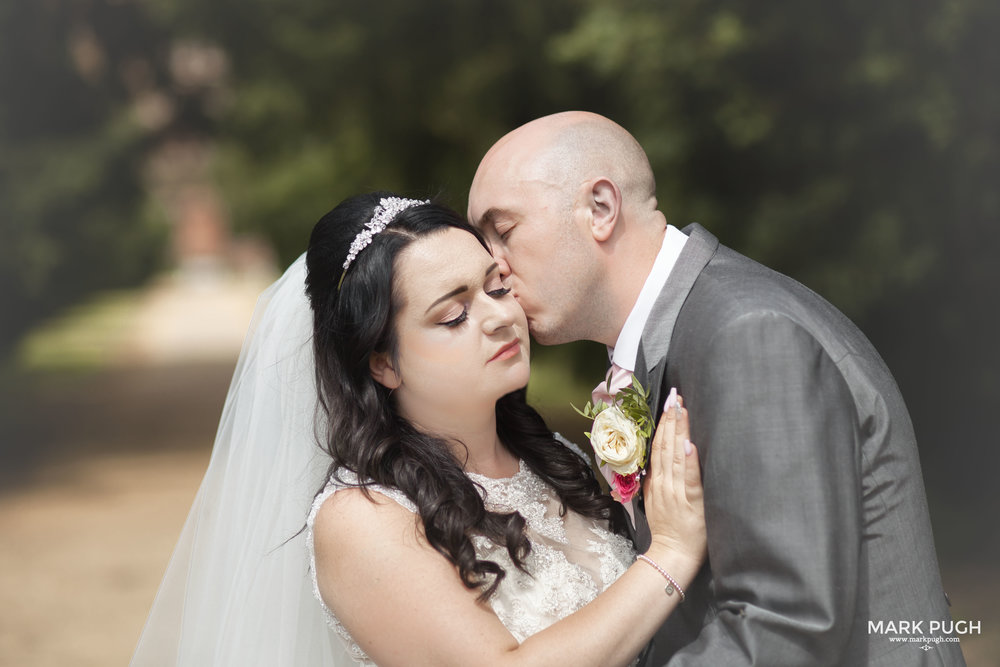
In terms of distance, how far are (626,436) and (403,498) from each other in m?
0.59

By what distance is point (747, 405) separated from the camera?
2.15 meters

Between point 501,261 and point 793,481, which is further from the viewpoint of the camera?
point 501,261

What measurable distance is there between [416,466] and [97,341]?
19408mm

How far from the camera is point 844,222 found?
27.4 ft

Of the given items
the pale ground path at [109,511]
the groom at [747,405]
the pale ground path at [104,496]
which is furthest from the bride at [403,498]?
the pale ground path at [104,496]

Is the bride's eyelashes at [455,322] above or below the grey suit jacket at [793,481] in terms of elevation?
above

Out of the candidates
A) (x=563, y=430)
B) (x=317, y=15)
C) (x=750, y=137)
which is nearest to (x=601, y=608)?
(x=750, y=137)

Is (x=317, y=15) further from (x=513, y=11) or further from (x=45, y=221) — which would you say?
(x=45, y=221)

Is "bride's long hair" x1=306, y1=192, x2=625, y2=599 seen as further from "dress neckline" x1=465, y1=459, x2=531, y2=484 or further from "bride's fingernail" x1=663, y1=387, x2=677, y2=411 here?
"bride's fingernail" x1=663, y1=387, x2=677, y2=411

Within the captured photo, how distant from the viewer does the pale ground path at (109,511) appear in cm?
717

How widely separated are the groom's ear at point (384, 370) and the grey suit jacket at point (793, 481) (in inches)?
28.6

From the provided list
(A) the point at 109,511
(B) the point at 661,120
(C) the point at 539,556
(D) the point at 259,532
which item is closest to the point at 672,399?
(C) the point at 539,556

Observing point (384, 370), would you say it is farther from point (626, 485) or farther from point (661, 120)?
point (661, 120)

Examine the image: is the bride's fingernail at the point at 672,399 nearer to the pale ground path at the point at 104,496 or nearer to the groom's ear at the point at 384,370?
the groom's ear at the point at 384,370
